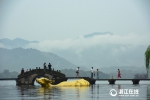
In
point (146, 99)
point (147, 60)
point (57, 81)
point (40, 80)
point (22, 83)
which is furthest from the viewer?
point (22, 83)

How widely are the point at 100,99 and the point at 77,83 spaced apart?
35.3 m

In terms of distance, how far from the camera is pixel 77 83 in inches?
3036

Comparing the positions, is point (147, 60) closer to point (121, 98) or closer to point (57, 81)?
point (57, 81)

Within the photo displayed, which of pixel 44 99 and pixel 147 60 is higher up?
pixel 147 60

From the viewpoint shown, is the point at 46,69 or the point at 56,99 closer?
the point at 56,99

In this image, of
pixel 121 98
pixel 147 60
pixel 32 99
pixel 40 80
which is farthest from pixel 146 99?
pixel 147 60

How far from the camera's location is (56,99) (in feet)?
137

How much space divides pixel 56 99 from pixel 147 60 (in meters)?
43.2

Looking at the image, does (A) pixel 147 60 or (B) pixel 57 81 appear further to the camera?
(B) pixel 57 81

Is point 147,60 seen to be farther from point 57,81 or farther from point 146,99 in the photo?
point 146,99

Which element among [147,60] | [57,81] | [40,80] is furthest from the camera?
[57,81]

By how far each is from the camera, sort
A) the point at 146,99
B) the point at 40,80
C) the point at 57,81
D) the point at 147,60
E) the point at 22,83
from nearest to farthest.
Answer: the point at 146,99, the point at 40,80, the point at 147,60, the point at 57,81, the point at 22,83

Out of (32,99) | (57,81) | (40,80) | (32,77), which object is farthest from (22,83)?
(32,99)

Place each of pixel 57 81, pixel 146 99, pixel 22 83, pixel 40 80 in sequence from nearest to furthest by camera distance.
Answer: pixel 146 99 < pixel 40 80 < pixel 57 81 < pixel 22 83
